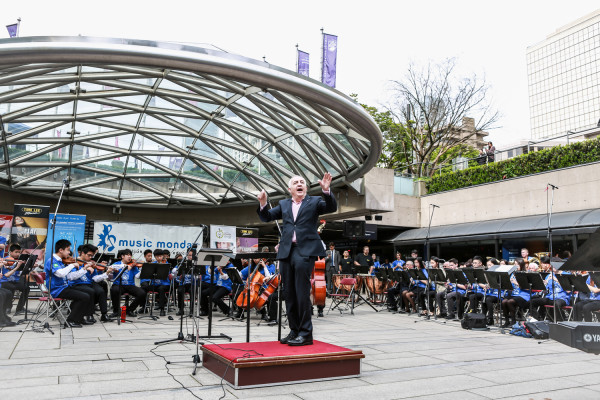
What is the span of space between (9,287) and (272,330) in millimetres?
6204

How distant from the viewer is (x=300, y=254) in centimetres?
509

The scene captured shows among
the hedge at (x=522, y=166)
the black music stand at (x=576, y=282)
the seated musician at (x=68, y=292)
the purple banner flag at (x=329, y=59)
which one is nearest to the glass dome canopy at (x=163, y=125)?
the purple banner flag at (x=329, y=59)

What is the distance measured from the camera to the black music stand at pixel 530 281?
9164 mm

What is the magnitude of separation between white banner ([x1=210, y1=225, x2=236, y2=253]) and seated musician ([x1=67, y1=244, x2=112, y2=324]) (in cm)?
824

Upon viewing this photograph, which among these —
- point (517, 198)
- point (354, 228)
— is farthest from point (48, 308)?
point (517, 198)

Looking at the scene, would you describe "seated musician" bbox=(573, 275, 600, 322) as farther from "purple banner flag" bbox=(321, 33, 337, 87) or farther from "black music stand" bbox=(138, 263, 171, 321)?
"purple banner flag" bbox=(321, 33, 337, 87)

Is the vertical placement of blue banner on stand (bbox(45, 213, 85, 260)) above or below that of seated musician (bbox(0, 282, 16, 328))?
above

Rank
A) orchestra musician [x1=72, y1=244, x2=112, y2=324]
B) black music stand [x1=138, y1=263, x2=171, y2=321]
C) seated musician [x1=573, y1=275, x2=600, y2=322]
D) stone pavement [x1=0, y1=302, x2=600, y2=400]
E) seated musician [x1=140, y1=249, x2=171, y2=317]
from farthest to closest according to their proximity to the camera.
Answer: seated musician [x1=140, y1=249, x2=171, y2=317], black music stand [x1=138, y1=263, x2=171, y2=321], orchestra musician [x1=72, y1=244, x2=112, y2=324], seated musician [x1=573, y1=275, x2=600, y2=322], stone pavement [x1=0, y1=302, x2=600, y2=400]

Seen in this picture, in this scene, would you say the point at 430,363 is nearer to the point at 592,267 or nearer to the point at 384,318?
the point at 592,267

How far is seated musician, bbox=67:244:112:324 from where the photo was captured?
8.77 metres

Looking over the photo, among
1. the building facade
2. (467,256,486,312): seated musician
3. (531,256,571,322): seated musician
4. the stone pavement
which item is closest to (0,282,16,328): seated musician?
the stone pavement

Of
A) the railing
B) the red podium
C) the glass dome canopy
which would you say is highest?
the railing

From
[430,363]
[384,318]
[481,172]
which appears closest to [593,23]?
[481,172]

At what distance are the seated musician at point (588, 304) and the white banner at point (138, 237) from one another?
12.0 meters
